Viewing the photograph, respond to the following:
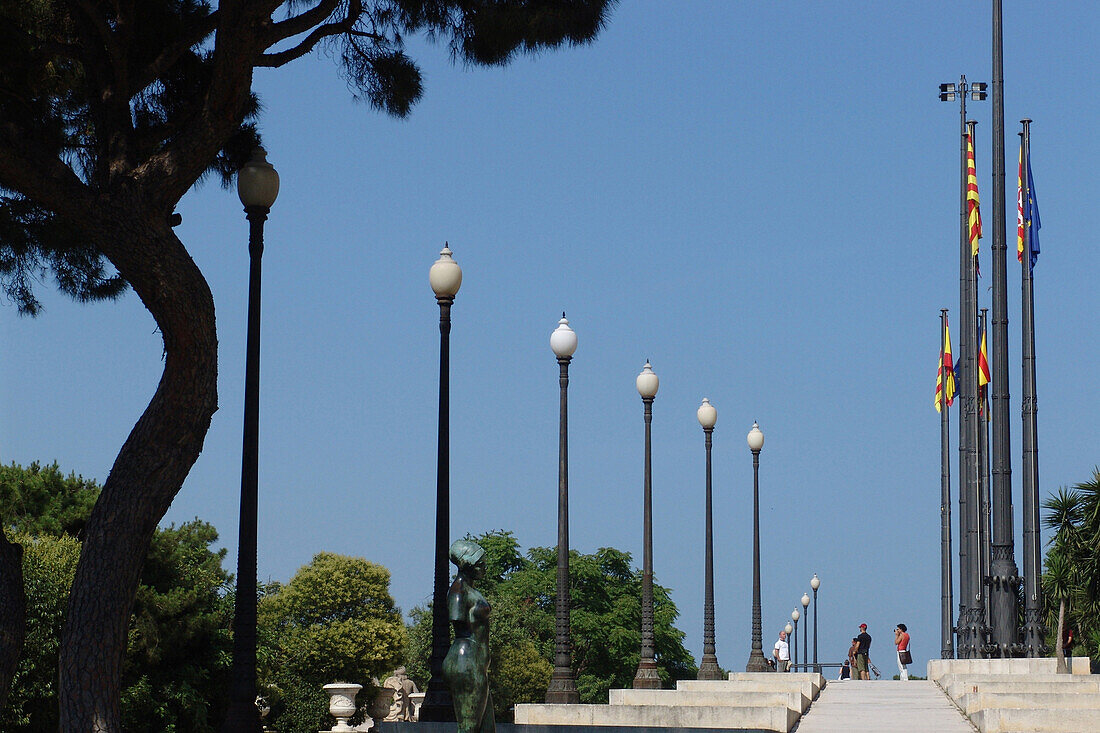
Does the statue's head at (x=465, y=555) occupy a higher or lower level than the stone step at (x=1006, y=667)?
higher

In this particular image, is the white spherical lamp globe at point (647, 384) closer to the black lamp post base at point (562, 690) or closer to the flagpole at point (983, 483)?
the black lamp post base at point (562, 690)

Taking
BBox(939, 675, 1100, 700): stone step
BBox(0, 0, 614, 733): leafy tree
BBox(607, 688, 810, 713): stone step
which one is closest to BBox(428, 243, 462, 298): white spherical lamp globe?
BBox(0, 0, 614, 733): leafy tree

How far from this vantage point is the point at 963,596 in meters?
41.9

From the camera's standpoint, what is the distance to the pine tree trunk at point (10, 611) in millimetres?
14438

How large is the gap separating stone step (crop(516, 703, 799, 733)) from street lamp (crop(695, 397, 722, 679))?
1254 centimetres

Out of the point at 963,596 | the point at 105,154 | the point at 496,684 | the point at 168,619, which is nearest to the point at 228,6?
the point at 105,154

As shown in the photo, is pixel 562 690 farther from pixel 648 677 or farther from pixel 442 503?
pixel 442 503

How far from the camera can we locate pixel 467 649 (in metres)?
10.2

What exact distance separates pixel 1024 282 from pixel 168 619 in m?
20.4

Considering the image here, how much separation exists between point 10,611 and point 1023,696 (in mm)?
11207

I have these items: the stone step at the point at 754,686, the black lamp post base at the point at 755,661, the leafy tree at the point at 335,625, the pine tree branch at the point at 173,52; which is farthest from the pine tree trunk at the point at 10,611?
the leafy tree at the point at 335,625

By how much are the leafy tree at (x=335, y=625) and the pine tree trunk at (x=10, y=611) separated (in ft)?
125

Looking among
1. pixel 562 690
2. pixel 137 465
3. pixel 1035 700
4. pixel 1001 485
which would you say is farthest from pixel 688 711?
pixel 1001 485

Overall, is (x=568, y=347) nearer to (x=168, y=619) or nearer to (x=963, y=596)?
(x=168, y=619)
